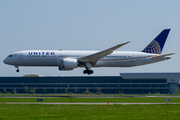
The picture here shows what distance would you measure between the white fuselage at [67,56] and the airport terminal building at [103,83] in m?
42.0

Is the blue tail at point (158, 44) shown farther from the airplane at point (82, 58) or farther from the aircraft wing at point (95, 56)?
the aircraft wing at point (95, 56)

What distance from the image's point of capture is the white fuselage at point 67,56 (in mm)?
54344

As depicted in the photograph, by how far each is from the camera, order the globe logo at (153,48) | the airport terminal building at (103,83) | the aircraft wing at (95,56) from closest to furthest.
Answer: the aircraft wing at (95,56) → the globe logo at (153,48) → the airport terminal building at (103,83)

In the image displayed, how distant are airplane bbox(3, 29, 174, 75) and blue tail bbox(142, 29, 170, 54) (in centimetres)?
91

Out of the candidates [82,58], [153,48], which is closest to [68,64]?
[82,58]

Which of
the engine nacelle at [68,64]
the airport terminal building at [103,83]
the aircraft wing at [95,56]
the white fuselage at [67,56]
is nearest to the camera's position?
the aircraft wing at [95,56]

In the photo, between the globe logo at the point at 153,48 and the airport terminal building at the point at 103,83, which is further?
the airport terminal building at the point at 103,83

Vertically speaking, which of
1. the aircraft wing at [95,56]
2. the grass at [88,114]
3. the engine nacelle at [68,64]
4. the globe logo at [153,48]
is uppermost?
the globe logo at [153,48]

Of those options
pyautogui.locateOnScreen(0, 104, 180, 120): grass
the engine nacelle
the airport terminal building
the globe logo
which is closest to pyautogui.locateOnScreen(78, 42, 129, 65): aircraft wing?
the engine nacelle

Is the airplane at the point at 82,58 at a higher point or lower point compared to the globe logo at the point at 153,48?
lower

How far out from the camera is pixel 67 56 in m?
55.6

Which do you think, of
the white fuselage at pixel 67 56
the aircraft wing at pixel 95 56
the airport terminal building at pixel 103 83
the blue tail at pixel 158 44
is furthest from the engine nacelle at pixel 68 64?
the airport terminal building at pixel 103 83

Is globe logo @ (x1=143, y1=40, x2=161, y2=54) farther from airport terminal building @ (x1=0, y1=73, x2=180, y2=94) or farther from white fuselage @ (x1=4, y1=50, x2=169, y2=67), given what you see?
airport terminal building @ (x1=0, y1=73, x2=180, y2=94)

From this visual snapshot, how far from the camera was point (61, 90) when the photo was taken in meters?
102
